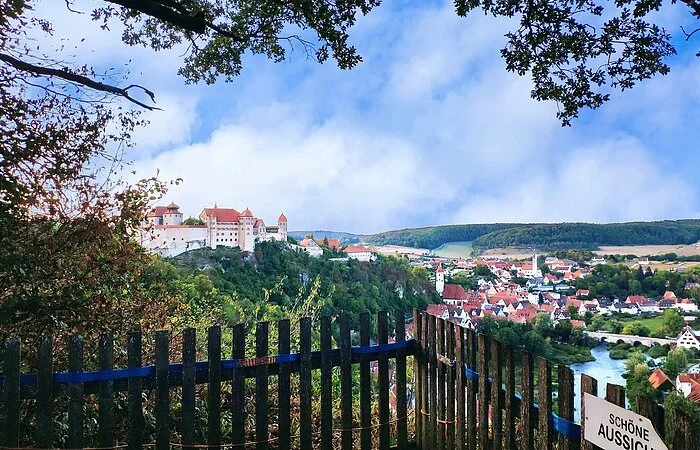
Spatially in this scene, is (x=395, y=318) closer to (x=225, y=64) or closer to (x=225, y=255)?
(x=225, y=64)

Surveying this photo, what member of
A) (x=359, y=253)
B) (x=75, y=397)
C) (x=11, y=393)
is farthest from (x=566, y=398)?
(x=359, y=253)

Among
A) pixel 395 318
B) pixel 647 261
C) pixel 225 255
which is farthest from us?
pixel 225 255

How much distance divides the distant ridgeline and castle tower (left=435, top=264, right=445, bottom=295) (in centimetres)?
119

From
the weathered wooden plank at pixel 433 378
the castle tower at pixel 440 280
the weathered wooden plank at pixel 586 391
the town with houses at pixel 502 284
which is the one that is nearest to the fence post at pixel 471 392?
the weathered wooden plank at pixel 433 378

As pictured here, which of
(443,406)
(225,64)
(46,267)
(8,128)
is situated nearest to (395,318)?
(443,406)

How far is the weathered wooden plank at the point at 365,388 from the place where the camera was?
11.4 ft

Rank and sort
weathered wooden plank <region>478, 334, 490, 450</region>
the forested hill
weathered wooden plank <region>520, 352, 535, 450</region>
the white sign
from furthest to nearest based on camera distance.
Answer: the forested hill < weathered wooden plank <region>478, 334, 490, 450</region> < weathered wooden plank <region>520, 352, 535, 450</region> < the white sign

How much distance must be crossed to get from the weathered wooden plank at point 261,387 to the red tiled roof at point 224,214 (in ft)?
66.1

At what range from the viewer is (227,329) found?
18.3 feet

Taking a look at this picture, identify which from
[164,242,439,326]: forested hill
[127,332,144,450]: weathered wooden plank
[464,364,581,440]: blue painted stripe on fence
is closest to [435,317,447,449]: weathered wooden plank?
[464,364,581,440]: blue painted stripe on fence

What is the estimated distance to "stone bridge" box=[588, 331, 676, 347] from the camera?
9578 mm

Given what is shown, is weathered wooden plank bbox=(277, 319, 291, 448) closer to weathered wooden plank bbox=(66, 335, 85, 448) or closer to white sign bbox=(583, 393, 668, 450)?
weathered wooden plank bbox=(66, 335, 85, 448)

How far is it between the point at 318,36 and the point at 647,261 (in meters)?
11.8

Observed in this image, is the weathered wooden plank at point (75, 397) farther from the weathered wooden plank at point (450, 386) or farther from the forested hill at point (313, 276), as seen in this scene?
the forested hill at point (313, 276)
